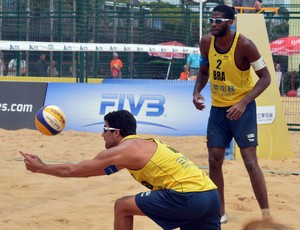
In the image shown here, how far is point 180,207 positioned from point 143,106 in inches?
308

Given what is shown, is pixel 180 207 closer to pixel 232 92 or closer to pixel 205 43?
pixel 232 92

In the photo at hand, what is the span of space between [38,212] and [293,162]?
4581 millimetres

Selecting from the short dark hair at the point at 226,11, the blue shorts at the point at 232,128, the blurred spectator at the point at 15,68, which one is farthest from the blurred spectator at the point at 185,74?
the short dark hair at the point at 226,11

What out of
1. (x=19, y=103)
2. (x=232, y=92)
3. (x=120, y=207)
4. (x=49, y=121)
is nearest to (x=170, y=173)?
(x=120, y=207)

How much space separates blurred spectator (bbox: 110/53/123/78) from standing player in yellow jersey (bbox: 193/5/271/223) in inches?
445

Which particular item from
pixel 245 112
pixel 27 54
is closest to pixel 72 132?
pixel 27 54

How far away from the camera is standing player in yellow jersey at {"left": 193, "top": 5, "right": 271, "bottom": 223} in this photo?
6.54 metres

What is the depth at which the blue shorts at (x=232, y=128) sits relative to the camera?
6641 millimetres

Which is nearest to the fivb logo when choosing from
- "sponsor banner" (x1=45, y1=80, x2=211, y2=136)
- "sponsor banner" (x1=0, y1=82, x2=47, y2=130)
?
"sponsor banner" (x1=45, y1=80, x2=211, y2=136)

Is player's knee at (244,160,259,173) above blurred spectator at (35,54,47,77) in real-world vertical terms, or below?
below

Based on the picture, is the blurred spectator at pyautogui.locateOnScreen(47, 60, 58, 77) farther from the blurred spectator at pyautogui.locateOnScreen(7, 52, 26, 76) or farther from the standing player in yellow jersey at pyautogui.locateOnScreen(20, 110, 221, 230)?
the standing player in yellow jersey at pyautogui.locateOnScreen(20, 110, 221, 230)

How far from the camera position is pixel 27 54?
18.0m

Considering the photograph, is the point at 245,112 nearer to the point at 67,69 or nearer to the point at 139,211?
the point at 139,211

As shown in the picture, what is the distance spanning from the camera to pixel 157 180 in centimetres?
503
